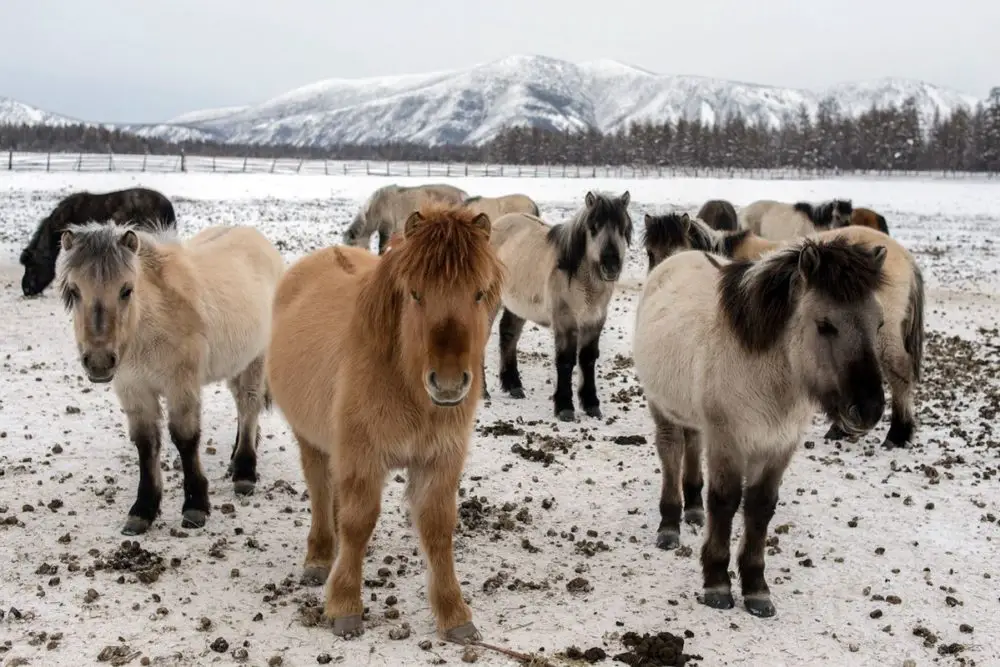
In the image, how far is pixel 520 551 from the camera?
5.12m

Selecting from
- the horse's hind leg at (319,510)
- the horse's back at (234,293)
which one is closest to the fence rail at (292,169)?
the horse's back at (234,293)

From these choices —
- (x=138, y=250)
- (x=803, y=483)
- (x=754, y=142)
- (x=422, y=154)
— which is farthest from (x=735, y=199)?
(x=422, y=154)

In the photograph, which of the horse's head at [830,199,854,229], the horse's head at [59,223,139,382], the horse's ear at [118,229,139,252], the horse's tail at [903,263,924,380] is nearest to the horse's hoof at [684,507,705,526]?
the horse's tail at [903,263,924,380]

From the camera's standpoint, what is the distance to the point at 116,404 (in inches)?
308

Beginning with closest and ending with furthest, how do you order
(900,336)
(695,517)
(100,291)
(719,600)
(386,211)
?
(719,600), (100,291), (695,517), (900,336), (386,211)

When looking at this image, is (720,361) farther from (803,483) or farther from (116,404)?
(116,404)

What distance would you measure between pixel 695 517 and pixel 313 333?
10.6ft

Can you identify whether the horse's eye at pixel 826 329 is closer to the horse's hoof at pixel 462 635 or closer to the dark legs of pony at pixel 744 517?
the dark legs of pony at pixel 744 517

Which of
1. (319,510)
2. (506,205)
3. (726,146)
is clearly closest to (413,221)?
(319,510)

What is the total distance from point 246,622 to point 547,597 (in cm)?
174

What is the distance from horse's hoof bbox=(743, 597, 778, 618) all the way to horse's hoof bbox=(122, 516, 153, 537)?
13.2ft

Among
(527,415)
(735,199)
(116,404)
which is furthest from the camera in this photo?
(735,199)

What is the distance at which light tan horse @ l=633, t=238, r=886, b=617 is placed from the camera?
3855mm

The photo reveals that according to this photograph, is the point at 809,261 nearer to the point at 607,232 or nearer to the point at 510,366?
the point at 607,232
